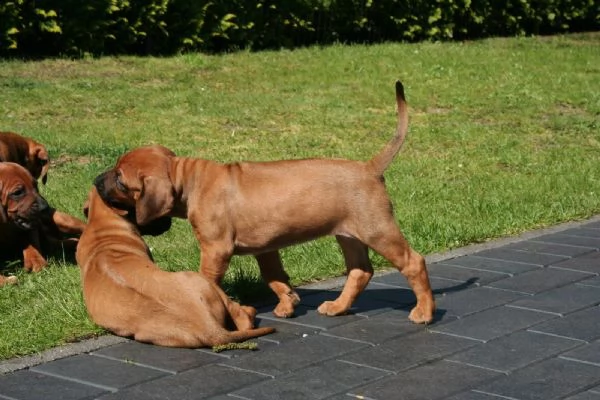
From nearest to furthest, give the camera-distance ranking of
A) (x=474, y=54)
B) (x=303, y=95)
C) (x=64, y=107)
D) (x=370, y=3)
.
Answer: (x=64, y=107) → (x=303, y=95) → (x=474, y=54) → (x=370, y=3)

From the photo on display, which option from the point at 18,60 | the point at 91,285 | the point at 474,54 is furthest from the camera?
the point at 474,54

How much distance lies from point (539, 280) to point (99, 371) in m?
3.11

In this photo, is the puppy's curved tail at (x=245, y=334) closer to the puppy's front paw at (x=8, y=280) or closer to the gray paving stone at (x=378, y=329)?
the gray paving stone at (x=378, y=329)

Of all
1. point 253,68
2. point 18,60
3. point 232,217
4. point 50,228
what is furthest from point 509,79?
point 232,217

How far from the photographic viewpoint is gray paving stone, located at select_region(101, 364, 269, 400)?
202 inches

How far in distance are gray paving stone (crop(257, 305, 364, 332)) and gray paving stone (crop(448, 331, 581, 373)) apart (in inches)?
33.9

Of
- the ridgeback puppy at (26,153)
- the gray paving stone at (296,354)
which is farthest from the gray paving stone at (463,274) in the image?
the ridgeback puppy at (26,153)

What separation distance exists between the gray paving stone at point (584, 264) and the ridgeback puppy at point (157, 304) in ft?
8.19

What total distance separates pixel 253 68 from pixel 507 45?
6.18 meters

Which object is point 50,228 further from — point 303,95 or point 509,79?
point 509,79

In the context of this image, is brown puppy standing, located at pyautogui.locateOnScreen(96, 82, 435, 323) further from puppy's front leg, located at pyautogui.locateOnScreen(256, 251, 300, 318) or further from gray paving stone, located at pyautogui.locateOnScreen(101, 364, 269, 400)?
gray paving stone, located at pyautogui.locateOnScreen(101, 364, 269, 400)

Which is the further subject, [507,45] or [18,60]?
[507,45]

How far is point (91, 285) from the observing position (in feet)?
20.1

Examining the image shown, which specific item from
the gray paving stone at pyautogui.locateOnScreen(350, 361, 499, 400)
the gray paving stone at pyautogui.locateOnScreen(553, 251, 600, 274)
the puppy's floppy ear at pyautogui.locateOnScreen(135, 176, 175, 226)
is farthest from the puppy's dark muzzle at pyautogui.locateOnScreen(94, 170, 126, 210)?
the gray paving stone at pyautogui.locateOnScreen(553, 251, 600, 274)
